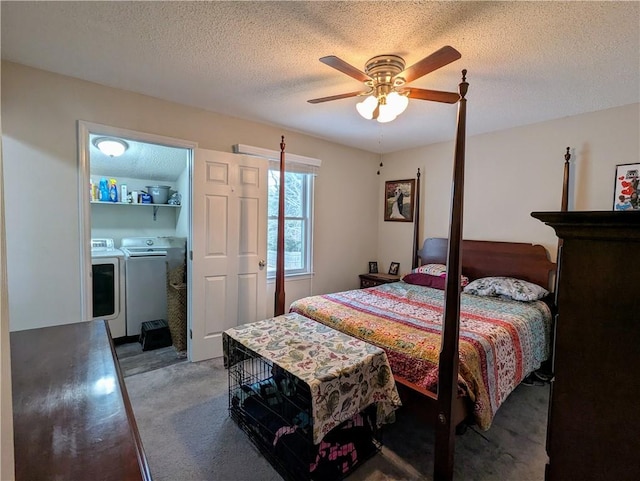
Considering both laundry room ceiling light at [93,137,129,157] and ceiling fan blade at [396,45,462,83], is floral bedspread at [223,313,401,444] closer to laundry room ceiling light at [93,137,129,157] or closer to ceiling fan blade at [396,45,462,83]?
ceiling fan blade at [396,45,462,83]

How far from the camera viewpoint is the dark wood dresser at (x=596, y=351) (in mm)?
621

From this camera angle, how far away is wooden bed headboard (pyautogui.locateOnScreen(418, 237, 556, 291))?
3.13 m

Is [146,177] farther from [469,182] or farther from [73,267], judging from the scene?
[469,182]

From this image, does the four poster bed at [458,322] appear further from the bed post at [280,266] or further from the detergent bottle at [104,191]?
the detergent bottle at [104,191]

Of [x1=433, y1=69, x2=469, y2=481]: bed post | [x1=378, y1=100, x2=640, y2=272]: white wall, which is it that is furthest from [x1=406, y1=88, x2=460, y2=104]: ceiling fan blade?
[x1=378, y1=100, x2=640, y2=272]: white wall

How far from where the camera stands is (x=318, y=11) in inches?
63.5

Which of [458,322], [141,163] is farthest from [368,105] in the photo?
[141,163]

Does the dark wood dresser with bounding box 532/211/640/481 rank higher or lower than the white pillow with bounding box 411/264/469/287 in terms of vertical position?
higher

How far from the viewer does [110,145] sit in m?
3.10

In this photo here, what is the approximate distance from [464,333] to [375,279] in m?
2.21

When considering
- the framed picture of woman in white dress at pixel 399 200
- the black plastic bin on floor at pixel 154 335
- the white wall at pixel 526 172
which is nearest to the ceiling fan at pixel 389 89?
the white wall at pixel 526 172

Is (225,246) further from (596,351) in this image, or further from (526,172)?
(526,172)

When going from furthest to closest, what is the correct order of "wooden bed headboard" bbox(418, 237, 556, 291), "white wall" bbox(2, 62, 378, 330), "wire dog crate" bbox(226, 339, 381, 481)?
"wooden bed headboard" bbox(418, 237, 556, 291) → "white wall" bbox(2, 62, 378, 330) → "wire dog crate" bbox(226, 339, 381, 481)

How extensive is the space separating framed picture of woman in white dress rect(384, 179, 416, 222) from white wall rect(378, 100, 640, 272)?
145mm
